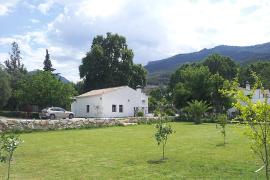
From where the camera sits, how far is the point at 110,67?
259 feet

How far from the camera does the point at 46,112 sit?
157 ft

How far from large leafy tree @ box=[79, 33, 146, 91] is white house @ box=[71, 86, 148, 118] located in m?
15.4

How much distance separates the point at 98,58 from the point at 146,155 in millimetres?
61430

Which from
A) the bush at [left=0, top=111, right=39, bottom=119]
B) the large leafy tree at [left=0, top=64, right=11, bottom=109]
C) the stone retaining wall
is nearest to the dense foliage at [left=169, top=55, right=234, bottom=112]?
the stone retaining wall

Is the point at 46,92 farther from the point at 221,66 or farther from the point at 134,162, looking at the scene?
the point at 221,66

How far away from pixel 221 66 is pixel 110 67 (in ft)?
89.5

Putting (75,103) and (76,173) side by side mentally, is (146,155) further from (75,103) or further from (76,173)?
(75,103)

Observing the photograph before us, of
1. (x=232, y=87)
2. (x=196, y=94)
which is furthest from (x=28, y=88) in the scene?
(x=232, y=87)

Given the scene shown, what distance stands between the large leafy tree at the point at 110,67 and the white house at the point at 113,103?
1538 centimetres

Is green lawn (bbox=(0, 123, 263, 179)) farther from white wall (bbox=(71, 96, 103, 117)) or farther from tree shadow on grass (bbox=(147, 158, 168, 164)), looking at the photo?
white wall (bbox=(71, 96, 103, 117))

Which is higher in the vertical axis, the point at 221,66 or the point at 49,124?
the point at 221,66

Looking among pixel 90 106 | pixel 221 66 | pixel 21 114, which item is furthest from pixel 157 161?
pixel 221 66

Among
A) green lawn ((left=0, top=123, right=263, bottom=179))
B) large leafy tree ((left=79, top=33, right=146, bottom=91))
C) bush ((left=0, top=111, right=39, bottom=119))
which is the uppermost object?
large leafy tree ((left=79, top=33, right=146, bottom=91))

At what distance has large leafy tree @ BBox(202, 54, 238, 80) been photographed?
297ft
